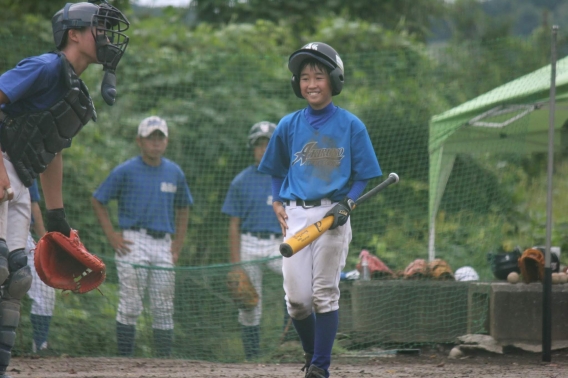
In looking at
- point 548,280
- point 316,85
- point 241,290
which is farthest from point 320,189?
point 548,280

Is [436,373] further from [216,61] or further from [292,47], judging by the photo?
[292,47]

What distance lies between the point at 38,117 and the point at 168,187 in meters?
3.03

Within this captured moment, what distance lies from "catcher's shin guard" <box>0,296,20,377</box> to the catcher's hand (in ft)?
A: 8.20

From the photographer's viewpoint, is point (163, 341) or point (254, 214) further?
point (254, 214)

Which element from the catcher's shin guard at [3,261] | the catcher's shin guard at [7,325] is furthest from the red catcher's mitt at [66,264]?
the catcher's shin guard at [3,261]

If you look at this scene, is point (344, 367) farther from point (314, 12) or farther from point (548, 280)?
point (314, 12)

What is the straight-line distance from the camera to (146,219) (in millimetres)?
7816

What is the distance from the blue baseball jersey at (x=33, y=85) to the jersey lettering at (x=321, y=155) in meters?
1.39

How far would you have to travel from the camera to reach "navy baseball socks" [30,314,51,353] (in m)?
7.12

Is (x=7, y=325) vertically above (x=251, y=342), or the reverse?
(x=7, y=325)

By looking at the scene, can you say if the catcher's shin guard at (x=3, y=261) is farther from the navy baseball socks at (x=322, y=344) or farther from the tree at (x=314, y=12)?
the tree at (x=314, y=12)

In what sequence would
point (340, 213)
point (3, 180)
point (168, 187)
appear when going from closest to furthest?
point (3, 180) < point (340, 213) < point (168, 187)

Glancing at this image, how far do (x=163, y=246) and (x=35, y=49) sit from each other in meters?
2.16

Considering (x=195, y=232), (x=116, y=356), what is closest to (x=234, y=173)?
(x=195, y=232)
